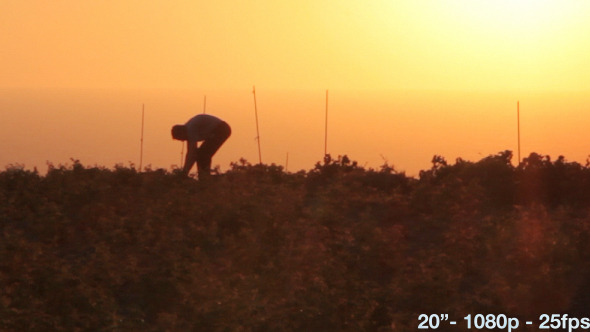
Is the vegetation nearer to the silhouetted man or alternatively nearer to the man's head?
the silhouetted man

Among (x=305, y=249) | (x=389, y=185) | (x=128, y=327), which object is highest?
(x=389, y=185)

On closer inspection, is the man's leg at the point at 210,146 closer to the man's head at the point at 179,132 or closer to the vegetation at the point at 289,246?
the man's head at the point at 179,132

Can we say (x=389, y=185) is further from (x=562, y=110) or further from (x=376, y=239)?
(x=562, y=110)

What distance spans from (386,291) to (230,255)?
1.76m

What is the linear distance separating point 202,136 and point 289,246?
475 centimetres

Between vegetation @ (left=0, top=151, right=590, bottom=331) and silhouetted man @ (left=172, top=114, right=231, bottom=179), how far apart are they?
83 centimetres

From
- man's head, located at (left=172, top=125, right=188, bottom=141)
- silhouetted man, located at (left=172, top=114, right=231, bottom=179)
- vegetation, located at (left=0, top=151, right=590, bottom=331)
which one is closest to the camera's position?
vegetation, located at (left=0, top=151, right=590, bottom=331)

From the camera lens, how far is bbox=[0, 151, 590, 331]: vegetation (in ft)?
30.7

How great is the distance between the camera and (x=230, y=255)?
10836 mm

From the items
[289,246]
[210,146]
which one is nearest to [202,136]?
[210,146]

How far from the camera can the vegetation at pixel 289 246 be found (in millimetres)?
9359

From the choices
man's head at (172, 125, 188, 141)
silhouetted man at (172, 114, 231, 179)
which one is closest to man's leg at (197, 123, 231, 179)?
silhouetted man at (172, 114, 231, 179)

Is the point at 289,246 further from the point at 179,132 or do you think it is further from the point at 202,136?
the point at 179,132

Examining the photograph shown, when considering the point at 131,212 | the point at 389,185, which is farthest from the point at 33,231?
the point at 389,185
